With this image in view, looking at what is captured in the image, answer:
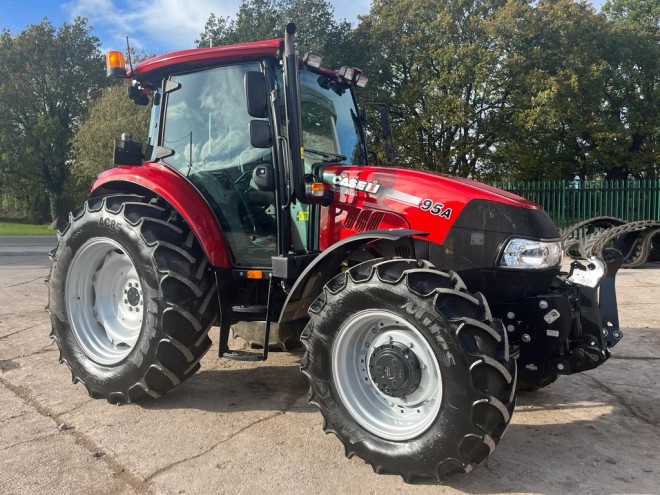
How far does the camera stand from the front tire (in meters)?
2.60

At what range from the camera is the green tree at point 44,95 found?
31.7 m

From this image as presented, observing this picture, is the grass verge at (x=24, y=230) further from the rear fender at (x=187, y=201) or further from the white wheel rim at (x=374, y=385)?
the white wheel rim at (x=374, y=385)

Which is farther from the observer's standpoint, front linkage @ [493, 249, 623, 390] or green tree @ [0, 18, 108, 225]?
green tree @ [0, 18, 108, 225]

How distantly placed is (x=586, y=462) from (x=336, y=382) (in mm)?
1444

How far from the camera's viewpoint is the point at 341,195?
11.8 ft

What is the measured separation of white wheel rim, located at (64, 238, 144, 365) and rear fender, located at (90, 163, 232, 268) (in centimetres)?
56

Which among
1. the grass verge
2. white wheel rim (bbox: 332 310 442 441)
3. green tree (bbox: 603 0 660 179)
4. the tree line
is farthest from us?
the grass verge

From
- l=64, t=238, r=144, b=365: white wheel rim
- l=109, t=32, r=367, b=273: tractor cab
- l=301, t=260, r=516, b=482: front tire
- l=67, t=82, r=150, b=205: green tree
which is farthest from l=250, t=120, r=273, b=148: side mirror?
l=67, t=82, r=150, b=205: green tree

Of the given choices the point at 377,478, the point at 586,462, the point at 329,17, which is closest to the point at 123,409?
the point at 377,478

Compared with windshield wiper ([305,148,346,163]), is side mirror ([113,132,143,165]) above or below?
above

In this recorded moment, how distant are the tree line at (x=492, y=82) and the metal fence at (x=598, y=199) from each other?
3.53 metres

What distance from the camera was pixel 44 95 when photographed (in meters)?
33.0

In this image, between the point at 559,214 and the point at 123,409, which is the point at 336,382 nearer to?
the point at 123,409

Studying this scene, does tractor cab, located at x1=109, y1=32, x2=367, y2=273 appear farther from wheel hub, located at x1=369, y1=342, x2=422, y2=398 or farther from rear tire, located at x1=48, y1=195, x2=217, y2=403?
wheel hub, located at x1=369, y1=342, x2=422, y2=398
